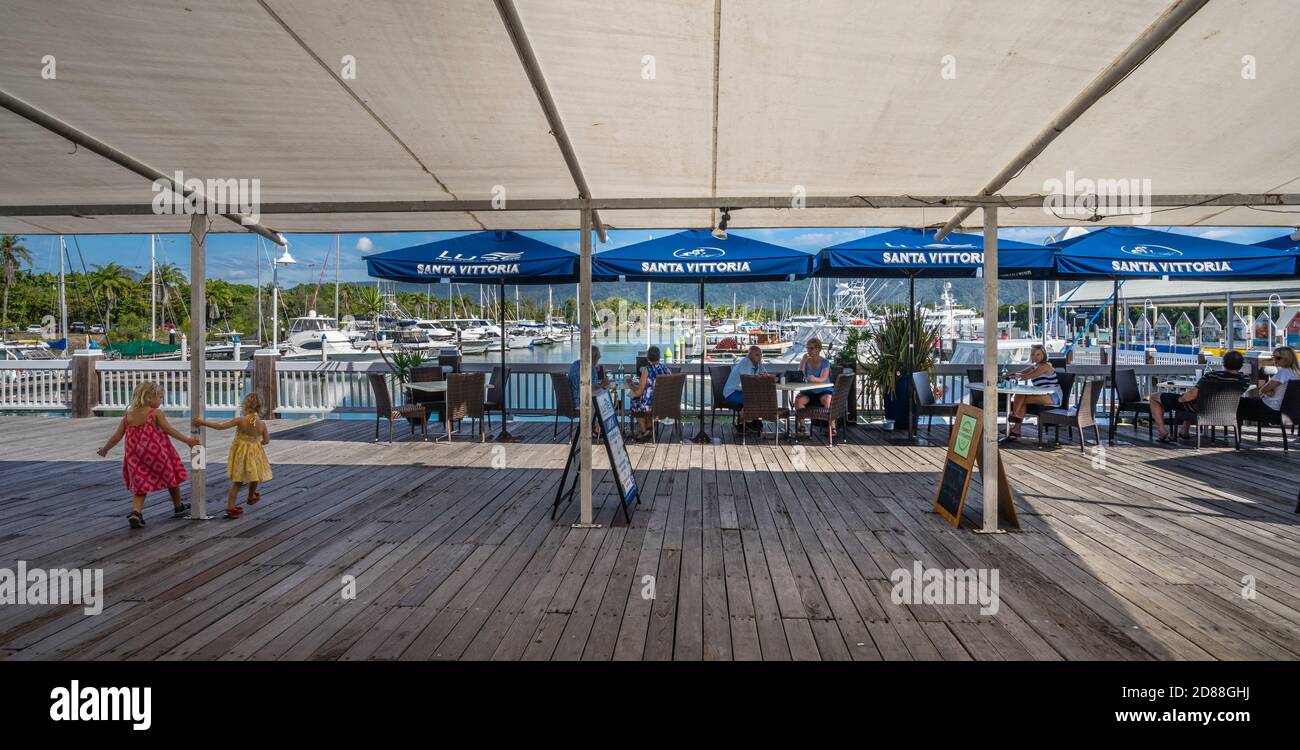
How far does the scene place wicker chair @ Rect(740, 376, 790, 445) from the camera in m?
8.59

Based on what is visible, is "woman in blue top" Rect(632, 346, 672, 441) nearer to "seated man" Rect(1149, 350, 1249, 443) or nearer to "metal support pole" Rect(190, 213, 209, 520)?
"metal support pole" Rect(190, 213, 209, 520)

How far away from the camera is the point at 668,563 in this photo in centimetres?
448

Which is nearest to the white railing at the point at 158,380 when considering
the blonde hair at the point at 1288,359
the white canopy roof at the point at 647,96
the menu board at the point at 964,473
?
the white canopy roof at the point at 647,96

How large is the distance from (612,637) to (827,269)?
5.86 metres

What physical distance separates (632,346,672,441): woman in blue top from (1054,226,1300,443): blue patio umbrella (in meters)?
4.97

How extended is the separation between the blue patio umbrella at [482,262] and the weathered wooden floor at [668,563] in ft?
7.53

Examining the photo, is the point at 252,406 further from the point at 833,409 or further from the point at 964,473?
the point at 833,409

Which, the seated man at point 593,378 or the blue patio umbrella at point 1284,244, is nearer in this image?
the blue patio umbrella at point 1284,244

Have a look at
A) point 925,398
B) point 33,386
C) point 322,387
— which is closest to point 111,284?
point 33,386

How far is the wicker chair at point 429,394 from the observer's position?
9836 mm

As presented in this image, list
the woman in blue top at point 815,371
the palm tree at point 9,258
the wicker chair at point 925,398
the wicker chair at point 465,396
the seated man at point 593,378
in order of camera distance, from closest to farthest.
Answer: the seated man at point 593,378 < the wicker chair at point 465,396 < the wicker chair at point 925,398 < the woman in blue top at point 815,371 < the palm tree at point 9,258

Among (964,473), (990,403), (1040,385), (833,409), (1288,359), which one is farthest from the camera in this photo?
(833,409)

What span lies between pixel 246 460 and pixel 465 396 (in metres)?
3.66

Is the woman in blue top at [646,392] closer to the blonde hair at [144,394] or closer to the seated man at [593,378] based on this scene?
the seated man at [593,378]
